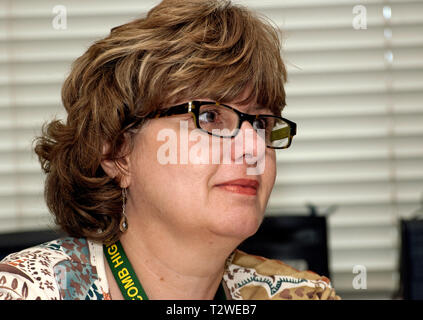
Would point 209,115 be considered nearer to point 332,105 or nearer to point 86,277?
point 86,277

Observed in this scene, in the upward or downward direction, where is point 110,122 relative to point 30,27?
downward

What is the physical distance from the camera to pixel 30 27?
2102mm

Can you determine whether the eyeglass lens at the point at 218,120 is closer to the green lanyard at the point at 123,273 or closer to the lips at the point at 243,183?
the lips at the point at 243,183

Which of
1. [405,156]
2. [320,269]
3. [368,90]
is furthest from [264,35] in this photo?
[405,156]

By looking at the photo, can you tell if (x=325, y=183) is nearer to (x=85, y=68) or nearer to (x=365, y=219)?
(x=365, y=219)

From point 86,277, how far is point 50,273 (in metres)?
0.09

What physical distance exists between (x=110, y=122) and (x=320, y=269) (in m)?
0.88

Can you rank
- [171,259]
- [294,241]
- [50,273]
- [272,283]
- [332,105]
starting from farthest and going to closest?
[332,105] → [294,241] → [272,283] → [171,259] → [50,273]

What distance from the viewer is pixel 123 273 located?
120 centimetres

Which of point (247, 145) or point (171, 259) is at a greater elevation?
point (247, 145)

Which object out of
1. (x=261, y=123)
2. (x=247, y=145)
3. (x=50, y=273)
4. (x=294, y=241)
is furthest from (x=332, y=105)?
(x=50, y=273)

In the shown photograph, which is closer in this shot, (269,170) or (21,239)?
(269,170)

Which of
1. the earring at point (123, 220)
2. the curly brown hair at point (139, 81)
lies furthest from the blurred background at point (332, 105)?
the earring at point (123, 220)

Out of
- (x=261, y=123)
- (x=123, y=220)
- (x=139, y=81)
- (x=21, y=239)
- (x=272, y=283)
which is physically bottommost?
(x=272, y=283)
